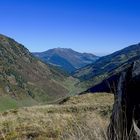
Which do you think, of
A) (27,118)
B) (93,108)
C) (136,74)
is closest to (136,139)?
(136,74)

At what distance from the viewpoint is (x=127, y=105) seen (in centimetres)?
830

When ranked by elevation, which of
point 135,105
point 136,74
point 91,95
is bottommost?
point 91,95

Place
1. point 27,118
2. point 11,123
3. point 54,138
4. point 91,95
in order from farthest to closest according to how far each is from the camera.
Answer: point 91,95, point 27,118, point 11,123, point 54,138

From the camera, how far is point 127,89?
27.9 ft

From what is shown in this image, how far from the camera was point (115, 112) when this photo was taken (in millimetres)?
8477

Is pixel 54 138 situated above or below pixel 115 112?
below

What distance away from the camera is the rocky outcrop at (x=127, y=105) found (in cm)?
800

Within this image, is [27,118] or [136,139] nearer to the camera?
[136,139]

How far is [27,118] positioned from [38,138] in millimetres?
4638

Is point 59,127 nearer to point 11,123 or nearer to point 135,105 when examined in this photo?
point 11,123

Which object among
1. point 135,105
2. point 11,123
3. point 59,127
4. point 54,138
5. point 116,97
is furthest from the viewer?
point 11,123

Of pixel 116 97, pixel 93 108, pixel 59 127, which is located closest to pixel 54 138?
pixel 59 127

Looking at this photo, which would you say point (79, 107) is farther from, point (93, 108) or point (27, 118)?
point (27, 118)

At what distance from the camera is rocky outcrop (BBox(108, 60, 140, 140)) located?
26.2 feet
